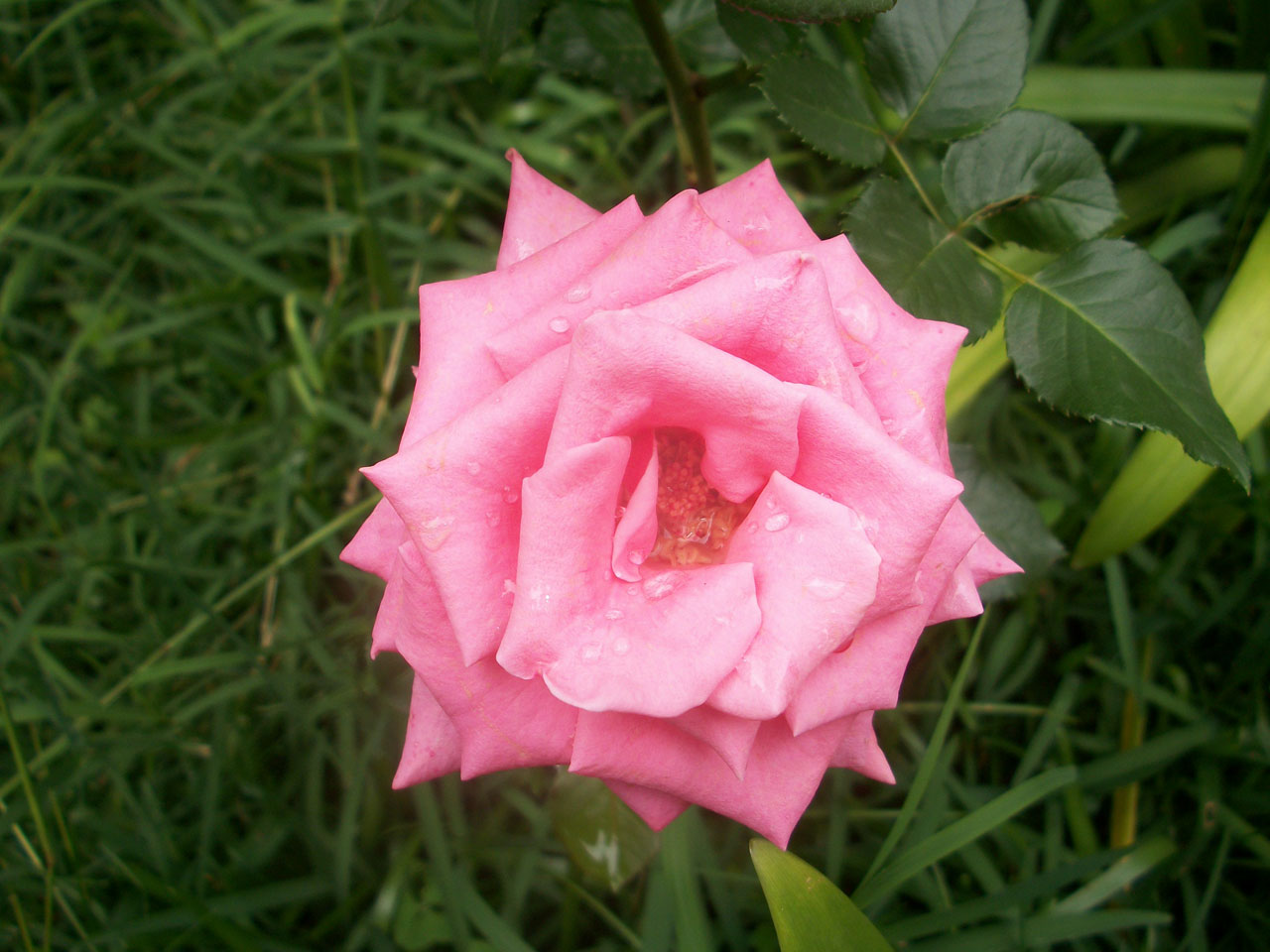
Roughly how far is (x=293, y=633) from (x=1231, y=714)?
1.40 meters

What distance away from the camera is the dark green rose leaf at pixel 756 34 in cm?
85

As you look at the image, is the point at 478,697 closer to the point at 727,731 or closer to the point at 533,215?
the point at 727,731

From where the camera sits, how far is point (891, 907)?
3.81ft

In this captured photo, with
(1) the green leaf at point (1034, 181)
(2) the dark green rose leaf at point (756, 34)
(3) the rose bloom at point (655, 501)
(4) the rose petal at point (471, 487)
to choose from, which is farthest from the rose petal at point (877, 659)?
(2) the dark green rose leaf at point (756, 34)

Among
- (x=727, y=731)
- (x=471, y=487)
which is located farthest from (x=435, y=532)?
(x=727, y=731)

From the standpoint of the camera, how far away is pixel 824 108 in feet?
2.60

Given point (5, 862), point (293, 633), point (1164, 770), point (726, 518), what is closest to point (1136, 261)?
point (726, 518)

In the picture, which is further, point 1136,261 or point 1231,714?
point 1231,714

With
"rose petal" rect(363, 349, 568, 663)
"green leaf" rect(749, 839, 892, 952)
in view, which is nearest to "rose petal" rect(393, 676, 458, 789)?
"rose petal" rect(363, 349, 568, 663)

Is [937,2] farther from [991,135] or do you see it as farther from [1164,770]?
[1164,770]

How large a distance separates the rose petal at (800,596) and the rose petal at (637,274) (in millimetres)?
165

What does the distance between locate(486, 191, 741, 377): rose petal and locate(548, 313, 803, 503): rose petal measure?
0.06m

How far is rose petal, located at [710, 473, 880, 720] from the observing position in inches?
21.6

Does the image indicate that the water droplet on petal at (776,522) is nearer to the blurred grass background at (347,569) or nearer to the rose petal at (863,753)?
the rose petal at (863,753)
